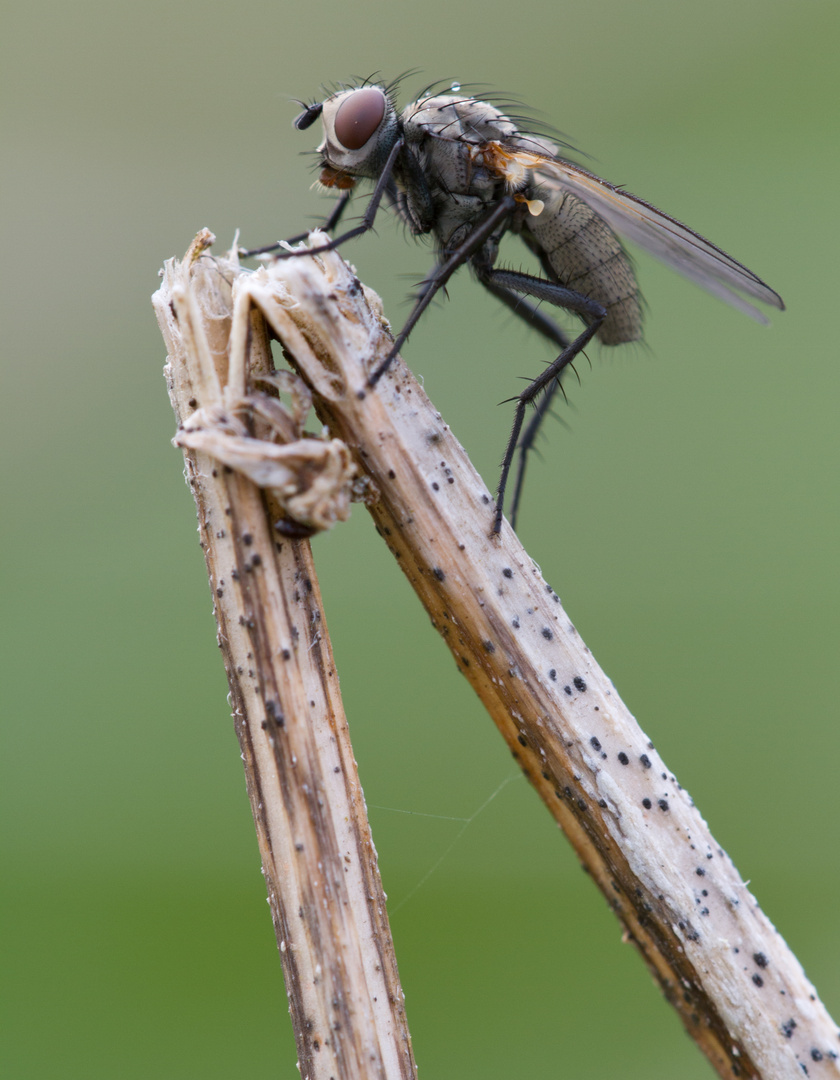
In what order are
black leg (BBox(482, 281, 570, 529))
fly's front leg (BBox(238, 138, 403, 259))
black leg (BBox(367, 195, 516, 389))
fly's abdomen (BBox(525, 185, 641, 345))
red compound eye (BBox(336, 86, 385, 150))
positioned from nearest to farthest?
fly's front leg (BBox(238, 138, 403, 259)) → black leg (BBox(367, 195, 516, 389)) → red compound eye (BBox(336, 86, 385, 150)) → fly's abdomen (BBox(525, 185, 641, 345)) → black leg (BBox(482, 281, 570, 529))

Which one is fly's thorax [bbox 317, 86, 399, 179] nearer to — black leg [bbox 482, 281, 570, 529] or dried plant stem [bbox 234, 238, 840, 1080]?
black leg [bbox 482, 281, 570, 529]

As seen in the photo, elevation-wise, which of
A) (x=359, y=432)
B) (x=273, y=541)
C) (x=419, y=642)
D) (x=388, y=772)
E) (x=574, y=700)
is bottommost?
(x=574, y=700)

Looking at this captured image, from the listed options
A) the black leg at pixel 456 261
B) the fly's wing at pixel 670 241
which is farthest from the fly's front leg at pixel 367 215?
the fly's wing at pixel 670 241

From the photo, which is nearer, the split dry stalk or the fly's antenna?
the split dry stalk

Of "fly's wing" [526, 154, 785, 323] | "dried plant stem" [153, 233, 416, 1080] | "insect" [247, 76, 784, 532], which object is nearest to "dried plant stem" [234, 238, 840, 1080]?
"dried plant stem" [153, 233, 416, 1080]

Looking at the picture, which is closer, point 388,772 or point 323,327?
point 323,327

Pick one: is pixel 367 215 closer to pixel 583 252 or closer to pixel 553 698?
pixel 583 252

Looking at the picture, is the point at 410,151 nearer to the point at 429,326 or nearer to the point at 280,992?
the point at 429,326

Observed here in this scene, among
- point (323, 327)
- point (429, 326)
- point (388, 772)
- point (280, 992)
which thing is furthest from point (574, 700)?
point (429, 326)
